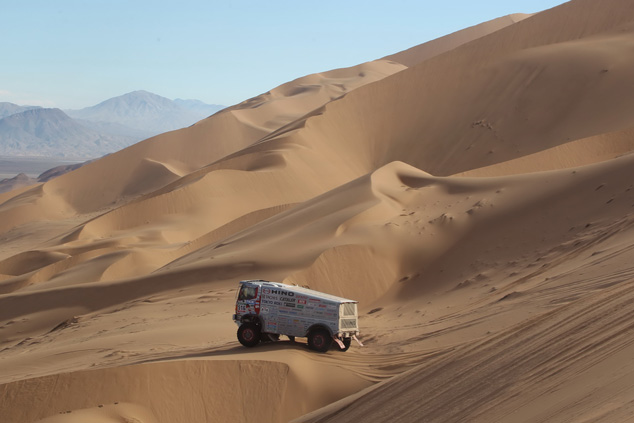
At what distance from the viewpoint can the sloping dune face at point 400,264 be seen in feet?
31.4

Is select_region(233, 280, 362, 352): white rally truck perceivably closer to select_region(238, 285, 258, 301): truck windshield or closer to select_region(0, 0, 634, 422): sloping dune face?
select_region(238, 285, 258, 301): truck windshield

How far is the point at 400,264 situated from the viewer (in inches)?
765

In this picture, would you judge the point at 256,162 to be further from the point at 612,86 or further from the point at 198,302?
the point at 198,302

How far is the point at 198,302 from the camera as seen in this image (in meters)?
19.2

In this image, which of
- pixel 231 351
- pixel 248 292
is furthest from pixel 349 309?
pixel 231 351

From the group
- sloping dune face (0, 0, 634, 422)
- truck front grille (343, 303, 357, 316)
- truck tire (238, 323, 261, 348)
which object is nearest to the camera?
sloping dune face (0, 0, 634, 422)

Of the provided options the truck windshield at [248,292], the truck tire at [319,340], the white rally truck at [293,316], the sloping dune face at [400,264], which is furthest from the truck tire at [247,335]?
the truck tire at [319,340]

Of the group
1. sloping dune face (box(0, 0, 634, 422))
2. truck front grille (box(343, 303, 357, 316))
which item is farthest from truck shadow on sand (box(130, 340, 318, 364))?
truck front grille (box(343, 303, 357, 316))

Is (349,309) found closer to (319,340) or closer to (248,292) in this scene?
(319,340)

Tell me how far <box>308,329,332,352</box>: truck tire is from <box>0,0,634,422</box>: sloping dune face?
0.14m

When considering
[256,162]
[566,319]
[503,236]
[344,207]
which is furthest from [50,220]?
[566,319]

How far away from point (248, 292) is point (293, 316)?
35.6 inches

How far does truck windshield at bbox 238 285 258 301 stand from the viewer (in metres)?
13.5

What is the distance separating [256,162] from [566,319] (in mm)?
32131
